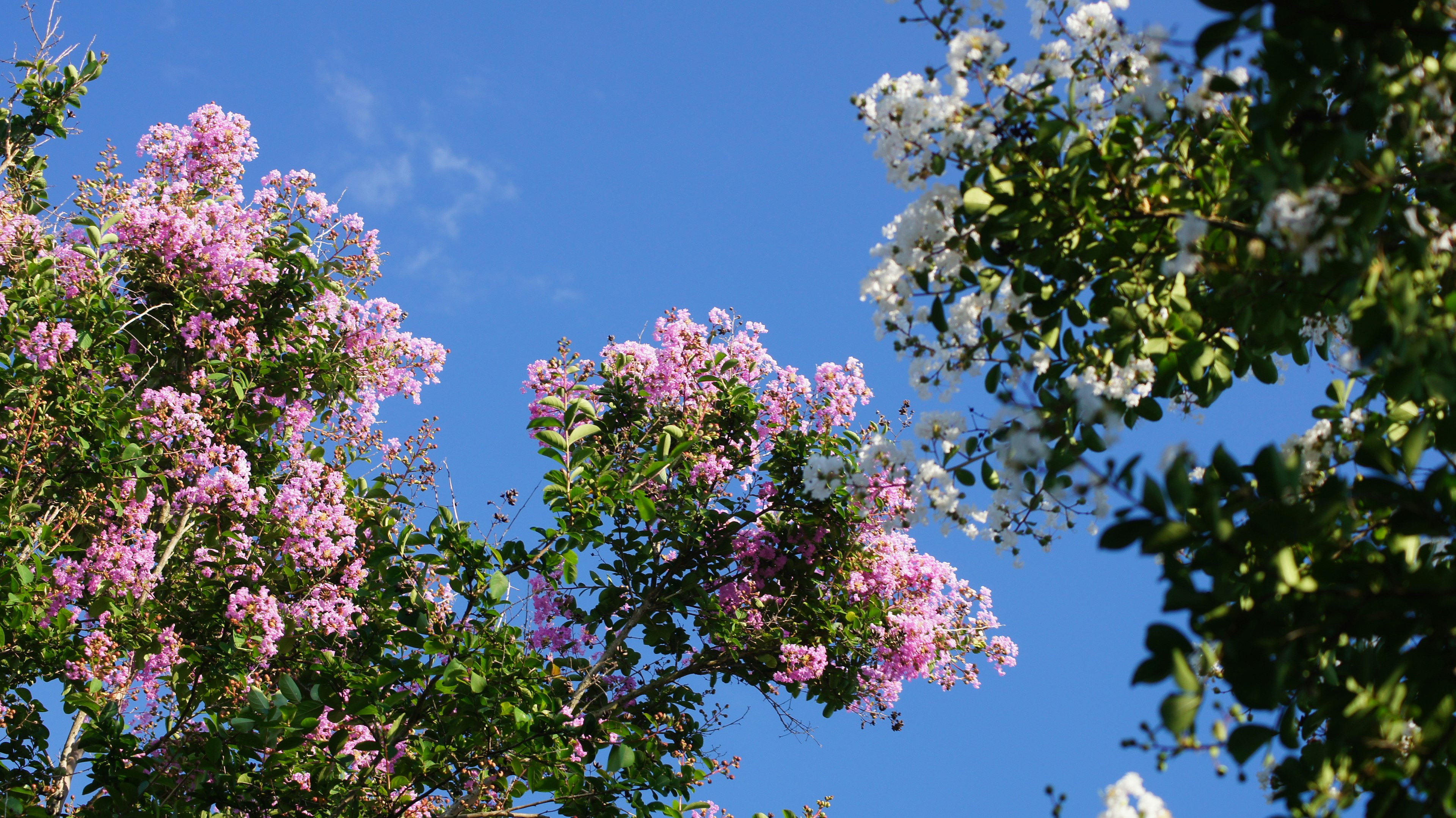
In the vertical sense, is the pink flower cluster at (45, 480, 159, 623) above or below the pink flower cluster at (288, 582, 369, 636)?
above

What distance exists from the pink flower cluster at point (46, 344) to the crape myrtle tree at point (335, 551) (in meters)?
0.04

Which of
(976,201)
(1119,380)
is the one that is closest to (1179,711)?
(1119,380)

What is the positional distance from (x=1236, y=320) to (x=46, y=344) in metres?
7.76

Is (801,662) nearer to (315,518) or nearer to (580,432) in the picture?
(580,432)

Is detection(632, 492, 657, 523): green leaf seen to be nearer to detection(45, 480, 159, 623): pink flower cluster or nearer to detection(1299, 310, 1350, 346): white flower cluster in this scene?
detection(45, 480, 159, 623): pink flower cluster

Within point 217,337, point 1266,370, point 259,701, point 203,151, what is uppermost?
point 203,151

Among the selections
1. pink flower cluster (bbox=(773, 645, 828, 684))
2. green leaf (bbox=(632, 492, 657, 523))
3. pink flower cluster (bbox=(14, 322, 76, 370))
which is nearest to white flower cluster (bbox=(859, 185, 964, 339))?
green leaf (bbox=(632, 492, 657, 523))

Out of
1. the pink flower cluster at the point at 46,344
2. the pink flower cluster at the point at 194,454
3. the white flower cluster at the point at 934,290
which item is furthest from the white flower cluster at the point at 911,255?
the pink flower cluster at the point at 46,344

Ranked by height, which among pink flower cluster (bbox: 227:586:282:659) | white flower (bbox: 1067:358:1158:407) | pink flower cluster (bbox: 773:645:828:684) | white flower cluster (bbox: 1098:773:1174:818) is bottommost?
white flower cluster (bbox: 1098:773:1174:818)

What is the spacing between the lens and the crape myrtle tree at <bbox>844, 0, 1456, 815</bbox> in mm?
2584

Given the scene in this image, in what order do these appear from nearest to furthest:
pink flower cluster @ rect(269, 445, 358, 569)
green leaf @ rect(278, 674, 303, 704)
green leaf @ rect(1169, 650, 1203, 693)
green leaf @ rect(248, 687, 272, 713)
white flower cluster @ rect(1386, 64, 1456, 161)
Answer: green leaf @ rect(1169, 650, 1203, 693) < white flower cluster @ rect(1386, 64, 1456, 161) < green leaf @ rect(248, 687, 272, 713) < green leaf @ rect(278, 674, 303, 704) < pink flower cluster @ rect(269, 445, 358, 569)

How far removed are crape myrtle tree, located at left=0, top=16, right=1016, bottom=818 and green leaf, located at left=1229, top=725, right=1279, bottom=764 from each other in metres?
4.12

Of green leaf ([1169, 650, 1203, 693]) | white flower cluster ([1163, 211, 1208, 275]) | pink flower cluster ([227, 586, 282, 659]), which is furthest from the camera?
pink flower cluster ([227, 586, 282, 659])

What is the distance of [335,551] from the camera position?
7.10m
